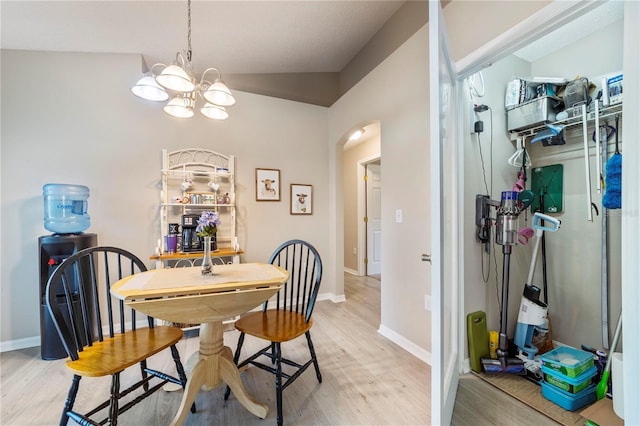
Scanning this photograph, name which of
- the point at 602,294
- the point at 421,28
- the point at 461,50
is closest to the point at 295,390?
the point at 602,294

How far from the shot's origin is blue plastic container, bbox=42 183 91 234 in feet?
7.39

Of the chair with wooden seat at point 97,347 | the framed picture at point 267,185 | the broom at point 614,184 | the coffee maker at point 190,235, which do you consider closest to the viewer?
the chair with wooden seat at point 97,347

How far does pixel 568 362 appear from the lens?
1.69 meters

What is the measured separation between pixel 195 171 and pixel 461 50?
8.75 feet

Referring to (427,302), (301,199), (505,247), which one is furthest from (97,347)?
(505,247)

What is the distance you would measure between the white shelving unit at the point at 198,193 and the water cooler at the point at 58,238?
620 mm

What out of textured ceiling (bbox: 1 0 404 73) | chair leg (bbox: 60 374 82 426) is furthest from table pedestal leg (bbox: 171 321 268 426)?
textured ceiling (bbox: 1 0 404 73)

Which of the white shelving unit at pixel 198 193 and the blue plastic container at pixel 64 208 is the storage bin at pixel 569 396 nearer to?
the white shelving unit at pixel 198 193

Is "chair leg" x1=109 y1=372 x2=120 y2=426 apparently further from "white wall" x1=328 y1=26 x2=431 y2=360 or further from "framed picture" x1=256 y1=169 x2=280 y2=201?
"framed picture" x1=256 y1=169 x2=280 y2=201

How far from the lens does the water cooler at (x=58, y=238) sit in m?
2.12

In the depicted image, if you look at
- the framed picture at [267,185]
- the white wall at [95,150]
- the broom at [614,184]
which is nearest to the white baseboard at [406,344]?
the broom at [614,184]

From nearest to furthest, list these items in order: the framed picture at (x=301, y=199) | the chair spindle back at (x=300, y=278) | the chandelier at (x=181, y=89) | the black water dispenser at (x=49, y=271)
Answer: the chandelier at (x=181, y=89), the chair spindle back at (x=300, y=278), the black water dispenser at (x=49, y=271), the framed picture at (x=301, y=199)

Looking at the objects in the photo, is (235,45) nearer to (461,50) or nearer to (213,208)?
(213,208)

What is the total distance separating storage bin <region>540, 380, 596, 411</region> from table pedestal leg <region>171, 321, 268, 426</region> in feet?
5.83
